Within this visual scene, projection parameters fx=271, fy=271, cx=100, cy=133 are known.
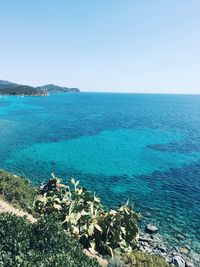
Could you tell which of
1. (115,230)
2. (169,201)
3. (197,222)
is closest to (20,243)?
(115,230)

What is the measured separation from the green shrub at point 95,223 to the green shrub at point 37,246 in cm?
521

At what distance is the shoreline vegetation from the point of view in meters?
13.6

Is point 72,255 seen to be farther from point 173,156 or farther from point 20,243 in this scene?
point 173,156

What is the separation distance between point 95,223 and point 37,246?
8.71 m

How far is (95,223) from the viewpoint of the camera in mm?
22719

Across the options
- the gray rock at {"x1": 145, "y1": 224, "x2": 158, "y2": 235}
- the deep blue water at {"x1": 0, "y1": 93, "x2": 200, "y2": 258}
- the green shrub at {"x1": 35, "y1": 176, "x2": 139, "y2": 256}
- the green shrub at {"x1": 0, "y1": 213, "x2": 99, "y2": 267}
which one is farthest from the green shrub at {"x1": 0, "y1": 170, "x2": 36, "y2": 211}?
the gray rock at {"x1": 145, "y1": 224, "x2": 158, "y2": 235}

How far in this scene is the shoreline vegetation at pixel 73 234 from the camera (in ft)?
44.8

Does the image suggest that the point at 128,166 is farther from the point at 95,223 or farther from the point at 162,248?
the point at 95,223

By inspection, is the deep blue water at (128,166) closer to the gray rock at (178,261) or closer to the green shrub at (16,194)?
the gray rock at (178,261)

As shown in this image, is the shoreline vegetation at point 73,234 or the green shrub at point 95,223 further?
the green shrub at point 95,223

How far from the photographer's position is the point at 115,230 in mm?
22766

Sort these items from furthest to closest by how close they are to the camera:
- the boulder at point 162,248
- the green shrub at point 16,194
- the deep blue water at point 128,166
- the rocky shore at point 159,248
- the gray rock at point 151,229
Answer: the deep blue water at point 128,166, the gray rock at point 151,229, the boulder at point 162,248, the green shrub at point 16,194, the rocky shore at point 159,248

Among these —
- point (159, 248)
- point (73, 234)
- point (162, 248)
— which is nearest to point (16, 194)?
point (73, 234)

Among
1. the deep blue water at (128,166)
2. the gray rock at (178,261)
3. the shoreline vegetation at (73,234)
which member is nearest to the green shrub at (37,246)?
the shoreline vegetation at (73,234)
